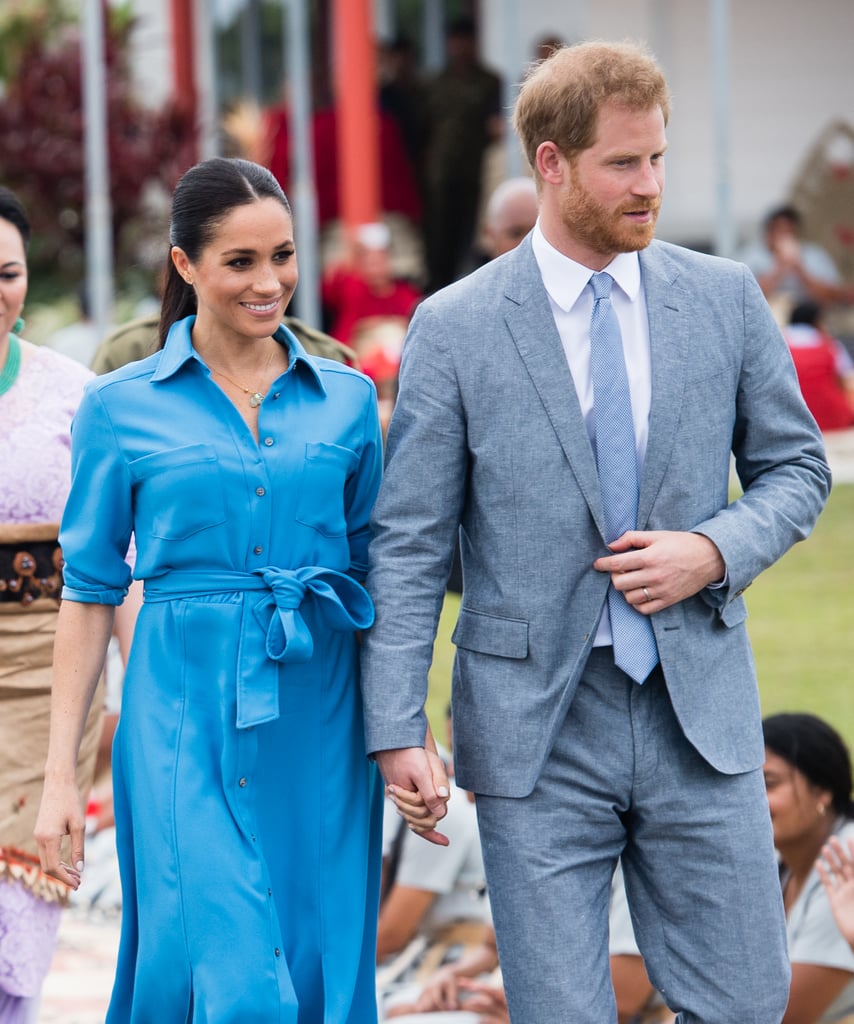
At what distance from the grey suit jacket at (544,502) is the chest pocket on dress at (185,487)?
30cm

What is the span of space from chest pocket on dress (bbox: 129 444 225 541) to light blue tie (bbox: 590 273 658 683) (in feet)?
2.24

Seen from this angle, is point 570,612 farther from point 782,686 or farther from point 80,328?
point 80,328

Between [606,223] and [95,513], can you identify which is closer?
[606,223]

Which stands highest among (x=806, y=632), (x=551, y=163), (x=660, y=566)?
(x=551, y=163)

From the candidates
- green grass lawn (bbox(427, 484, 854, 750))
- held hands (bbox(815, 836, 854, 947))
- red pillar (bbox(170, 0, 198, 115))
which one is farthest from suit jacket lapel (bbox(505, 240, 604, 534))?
red pillar (bbox(170, 0, 198, 115))

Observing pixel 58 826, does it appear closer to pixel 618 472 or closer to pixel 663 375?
pixel 618 472

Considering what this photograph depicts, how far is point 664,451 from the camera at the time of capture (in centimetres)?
323

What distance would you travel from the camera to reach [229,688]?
332cm

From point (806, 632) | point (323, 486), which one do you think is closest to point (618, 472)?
point (323, 486)

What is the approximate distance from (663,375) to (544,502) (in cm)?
31

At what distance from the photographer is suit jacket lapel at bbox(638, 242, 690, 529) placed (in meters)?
3.23

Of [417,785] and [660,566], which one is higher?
[660,566]

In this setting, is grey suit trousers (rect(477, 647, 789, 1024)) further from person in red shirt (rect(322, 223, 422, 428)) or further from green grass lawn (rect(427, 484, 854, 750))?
person in red shirt (rect(322, 223, 422, 428))

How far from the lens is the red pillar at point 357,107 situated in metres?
14.6
